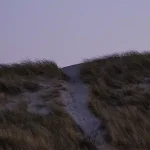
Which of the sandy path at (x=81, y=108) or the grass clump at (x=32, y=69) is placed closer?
the sandy path at (x=81, y=108)

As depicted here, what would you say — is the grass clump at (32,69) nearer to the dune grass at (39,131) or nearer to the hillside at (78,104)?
the hillside at (78,104)

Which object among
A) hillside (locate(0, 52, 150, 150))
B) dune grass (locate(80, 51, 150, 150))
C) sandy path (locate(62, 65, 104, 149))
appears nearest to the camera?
hillside (locate(0, 52, 150, 150))

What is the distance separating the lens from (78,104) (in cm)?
1241

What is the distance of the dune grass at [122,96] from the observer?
10277 millimetres

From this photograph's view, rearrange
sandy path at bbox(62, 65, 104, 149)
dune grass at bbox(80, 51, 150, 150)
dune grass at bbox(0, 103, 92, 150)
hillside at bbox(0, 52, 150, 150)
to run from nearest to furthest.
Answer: dune grass at bbox(0, 103, 92, 150)
hillside at bbox(0, 52, 150, 150)
dune grass at bbox(80, 51, 150, 150)
sandy path at bbox(62, 65, 104, 149)

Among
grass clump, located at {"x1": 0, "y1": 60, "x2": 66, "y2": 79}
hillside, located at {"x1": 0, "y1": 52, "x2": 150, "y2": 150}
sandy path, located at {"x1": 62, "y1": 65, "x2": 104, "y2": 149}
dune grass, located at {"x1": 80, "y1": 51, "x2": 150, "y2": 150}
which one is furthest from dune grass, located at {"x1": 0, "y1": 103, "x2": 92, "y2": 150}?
grass clump, located at {"x1": 0, "y1": 60, "x2": 66, "y2": 79}

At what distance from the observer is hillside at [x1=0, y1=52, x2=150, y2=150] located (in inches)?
376

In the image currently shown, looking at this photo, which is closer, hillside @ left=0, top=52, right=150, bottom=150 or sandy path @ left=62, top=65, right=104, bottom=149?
hillside @ left=0, top=52, right=150, bottom=150

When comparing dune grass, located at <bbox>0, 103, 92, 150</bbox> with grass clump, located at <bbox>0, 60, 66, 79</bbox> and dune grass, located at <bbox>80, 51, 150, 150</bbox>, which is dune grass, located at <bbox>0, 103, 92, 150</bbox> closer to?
dune grass, located at <bbox>80, 51, 150, 150</bbox>

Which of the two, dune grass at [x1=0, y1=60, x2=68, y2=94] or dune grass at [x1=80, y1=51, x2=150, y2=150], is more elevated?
dune grass at [x1=0, y1=60, x2=68, y2=94]

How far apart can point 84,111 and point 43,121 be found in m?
1.91

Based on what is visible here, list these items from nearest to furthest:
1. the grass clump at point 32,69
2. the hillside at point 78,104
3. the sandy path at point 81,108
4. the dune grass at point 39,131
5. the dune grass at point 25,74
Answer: the dune grass at point 39,131, the hillside at point 78,104, the sandy path at point 81,108, the dune grass at point 25,74, the grass clump at point 32,69

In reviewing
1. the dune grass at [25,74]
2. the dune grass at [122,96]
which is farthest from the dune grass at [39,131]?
the dune grass at [25,74]

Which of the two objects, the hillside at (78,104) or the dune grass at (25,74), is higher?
the dune grass at (25,74)
